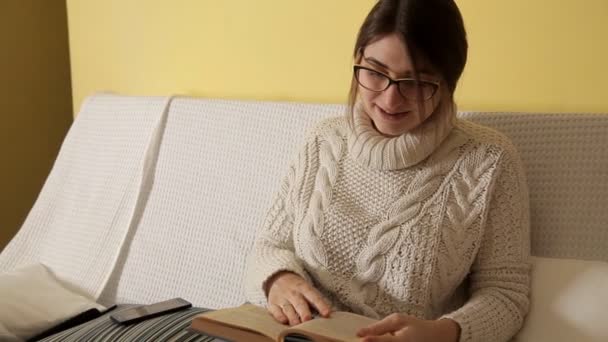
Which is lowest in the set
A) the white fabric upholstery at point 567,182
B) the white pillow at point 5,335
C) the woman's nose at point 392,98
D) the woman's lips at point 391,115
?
the white pillow at point 5,335

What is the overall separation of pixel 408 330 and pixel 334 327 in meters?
0.11

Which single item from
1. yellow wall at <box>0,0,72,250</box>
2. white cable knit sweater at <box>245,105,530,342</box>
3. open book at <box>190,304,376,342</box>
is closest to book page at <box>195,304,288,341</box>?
open book at <box>190,304,376,342</box>

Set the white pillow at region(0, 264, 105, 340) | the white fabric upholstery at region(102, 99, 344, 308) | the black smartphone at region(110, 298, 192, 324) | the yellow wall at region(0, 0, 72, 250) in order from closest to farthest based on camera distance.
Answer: the black smartphone at region(110, 298, 192, 324) → the white pillow at region(0, 264, 105, 340) → the white fabric upholstery at region(102, 99, 344, 308) → the yellow wall at region(0, 0, 72, 250)

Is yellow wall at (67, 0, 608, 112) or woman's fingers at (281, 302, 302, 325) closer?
woman's fingers at (281, 302, 302, 325)

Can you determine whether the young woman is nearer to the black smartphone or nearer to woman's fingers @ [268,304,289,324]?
woman's fingers @ [268,304,289,324]

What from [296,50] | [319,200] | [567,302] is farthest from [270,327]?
[296,50]

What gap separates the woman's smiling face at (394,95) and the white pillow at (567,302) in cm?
34

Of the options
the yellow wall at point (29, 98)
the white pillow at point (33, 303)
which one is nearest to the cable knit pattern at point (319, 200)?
the white pillow at point (33, 303)

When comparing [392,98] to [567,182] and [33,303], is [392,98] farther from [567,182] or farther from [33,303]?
[33,303]

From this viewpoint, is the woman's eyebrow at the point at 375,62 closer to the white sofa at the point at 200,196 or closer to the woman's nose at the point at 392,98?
the woman's nose at the point at 392,98

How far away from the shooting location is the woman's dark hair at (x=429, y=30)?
109cm

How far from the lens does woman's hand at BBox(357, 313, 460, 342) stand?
0.96 m

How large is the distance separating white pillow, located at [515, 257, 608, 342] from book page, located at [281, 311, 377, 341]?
0.30 m

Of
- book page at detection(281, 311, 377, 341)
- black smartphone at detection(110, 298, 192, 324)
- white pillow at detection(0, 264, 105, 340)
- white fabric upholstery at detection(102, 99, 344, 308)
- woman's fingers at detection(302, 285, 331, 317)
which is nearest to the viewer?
book page at detection(281, 311, 377, 341)
